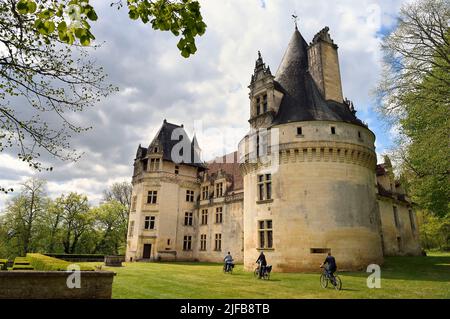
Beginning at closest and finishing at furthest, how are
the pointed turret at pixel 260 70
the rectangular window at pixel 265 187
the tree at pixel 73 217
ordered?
the rectangular window at pixel 265 187 → the pointed turret at pixel 260 70 → the tree at pixel 73 217

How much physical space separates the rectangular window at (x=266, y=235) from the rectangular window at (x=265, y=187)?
175cm

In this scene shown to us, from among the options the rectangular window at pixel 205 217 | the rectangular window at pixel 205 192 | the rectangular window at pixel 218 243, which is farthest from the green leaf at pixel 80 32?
the rectangular window at pixel 205 192

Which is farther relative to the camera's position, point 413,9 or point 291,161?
point 291,161

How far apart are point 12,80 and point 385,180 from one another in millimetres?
36770

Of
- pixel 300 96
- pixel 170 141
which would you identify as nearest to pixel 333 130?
pixel 300 96

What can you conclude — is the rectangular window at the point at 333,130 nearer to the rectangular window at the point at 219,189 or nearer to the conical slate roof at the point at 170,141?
the rectangular window at the point at 219,189

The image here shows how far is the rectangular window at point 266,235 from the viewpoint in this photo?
2020 cm

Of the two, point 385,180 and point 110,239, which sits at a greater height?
point 385,180

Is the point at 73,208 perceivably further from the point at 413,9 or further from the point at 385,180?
the point at 413,9

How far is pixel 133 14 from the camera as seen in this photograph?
4.75 metres

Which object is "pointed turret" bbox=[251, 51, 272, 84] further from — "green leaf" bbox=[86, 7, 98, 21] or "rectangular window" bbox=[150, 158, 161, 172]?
"green leaf" bbox=[86, 7, 98, 21]
